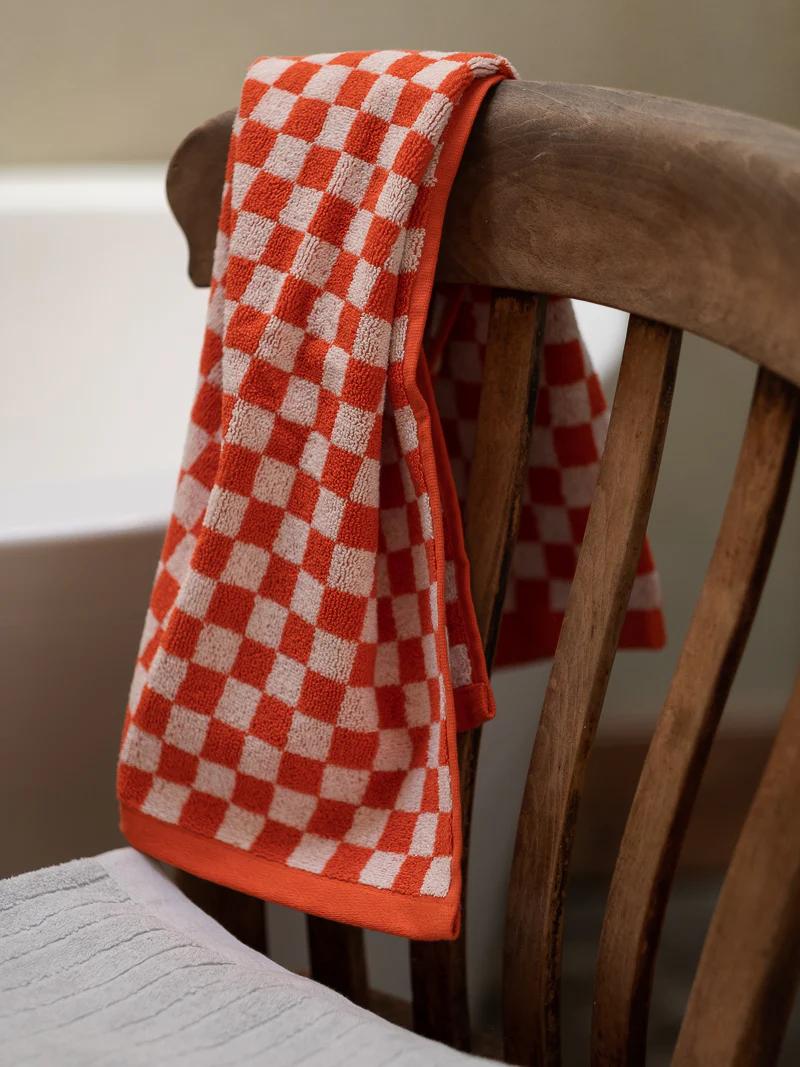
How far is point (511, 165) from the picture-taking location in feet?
1.40

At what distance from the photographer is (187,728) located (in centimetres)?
51

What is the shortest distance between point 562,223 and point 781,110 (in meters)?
0.91

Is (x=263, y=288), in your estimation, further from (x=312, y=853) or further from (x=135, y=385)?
(x=135, y=385)

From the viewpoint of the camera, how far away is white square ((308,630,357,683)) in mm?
477

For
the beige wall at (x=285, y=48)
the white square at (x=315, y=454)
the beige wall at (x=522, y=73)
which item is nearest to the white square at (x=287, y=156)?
the white square at (x=315, y=454)

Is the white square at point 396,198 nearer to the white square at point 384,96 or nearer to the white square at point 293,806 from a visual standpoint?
the white square at point 384,96

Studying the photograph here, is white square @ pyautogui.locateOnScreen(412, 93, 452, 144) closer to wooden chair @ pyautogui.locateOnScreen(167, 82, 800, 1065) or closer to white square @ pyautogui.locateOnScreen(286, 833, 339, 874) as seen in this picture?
wooden chair @ pyautogui.locateOnScreen(167, 82, 800, 1065)

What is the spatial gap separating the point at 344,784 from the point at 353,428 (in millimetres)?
158

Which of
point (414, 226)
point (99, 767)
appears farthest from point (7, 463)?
point (414, 226)

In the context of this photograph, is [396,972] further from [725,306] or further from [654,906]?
[725,306]

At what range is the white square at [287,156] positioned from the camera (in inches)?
18.1

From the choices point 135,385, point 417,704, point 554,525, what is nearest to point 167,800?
point 417,704

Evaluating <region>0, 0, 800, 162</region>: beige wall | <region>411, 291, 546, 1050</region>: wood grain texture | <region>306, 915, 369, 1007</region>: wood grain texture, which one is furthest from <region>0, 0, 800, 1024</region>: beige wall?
<region>411, 291, 546, 1050</region>: wood grain texture

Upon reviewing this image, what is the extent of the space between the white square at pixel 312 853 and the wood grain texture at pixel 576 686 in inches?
3.3
